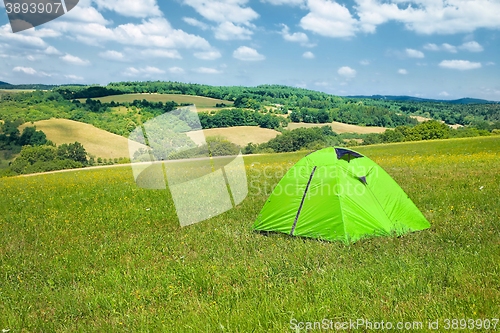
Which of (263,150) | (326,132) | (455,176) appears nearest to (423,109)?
(326,132)

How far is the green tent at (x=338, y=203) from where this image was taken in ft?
23.8

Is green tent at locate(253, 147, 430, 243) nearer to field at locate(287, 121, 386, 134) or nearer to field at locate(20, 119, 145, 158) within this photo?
field at locate(20, 119, 145, 158)

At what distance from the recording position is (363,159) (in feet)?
26.4

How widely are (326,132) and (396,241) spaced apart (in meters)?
79.8

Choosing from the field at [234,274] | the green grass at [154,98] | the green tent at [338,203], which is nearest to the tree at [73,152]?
the green grass at [154,98]

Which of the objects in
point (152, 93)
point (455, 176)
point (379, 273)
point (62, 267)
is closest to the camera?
point (379, 273)

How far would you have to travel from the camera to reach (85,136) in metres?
79.1

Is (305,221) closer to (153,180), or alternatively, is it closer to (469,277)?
(469,277)

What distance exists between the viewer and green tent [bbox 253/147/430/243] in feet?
23.8

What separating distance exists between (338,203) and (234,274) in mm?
2766

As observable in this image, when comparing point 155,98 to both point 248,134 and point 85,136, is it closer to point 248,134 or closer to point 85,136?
point 85,136

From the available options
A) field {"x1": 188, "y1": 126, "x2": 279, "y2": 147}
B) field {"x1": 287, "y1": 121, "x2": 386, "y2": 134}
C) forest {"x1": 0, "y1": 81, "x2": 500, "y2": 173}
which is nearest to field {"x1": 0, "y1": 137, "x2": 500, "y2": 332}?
forest {"x1": 0, "y1": 81, "x2": 500, "y2": 173}

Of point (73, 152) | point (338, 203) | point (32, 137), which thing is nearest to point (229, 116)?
point (73, 152)

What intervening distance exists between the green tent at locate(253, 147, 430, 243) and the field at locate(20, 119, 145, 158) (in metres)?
60.7
